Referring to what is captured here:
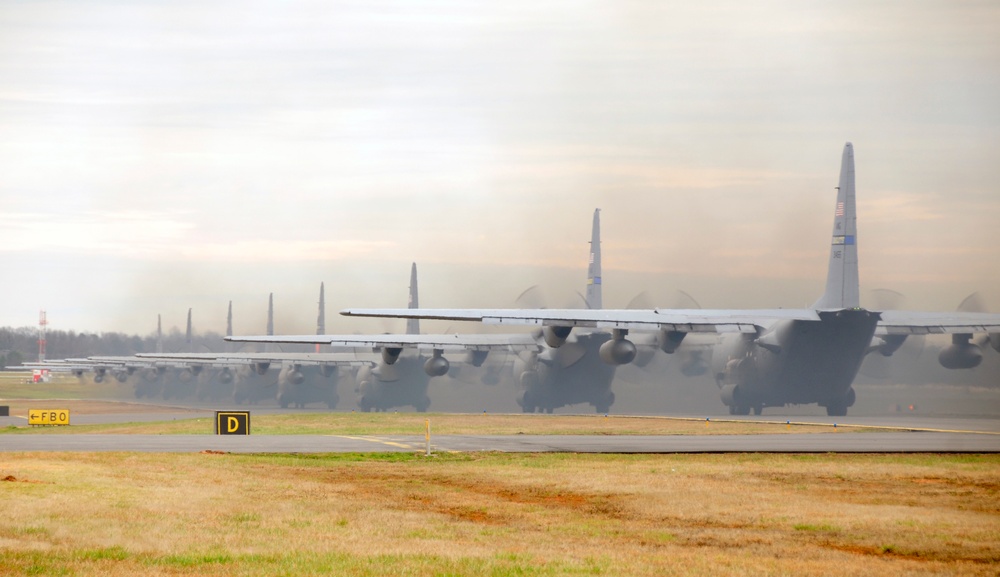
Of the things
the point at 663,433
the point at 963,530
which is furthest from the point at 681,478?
the point at 663,433

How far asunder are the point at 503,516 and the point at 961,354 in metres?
45.0

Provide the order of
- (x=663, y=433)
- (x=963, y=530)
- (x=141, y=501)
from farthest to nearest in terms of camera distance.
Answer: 1. (x=663, y=433)
2. (x=141, y=501)
3. (x=963, y=530)

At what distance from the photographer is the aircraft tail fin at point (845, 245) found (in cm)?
5797

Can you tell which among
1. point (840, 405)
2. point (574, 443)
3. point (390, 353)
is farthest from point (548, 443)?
point (390, 353)

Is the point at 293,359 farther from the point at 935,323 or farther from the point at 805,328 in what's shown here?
the point at 935,323

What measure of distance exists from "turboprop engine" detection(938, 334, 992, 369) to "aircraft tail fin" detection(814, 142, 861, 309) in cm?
573

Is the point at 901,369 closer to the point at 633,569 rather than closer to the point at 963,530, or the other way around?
the point at 963,530

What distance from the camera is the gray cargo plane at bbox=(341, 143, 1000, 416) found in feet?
185

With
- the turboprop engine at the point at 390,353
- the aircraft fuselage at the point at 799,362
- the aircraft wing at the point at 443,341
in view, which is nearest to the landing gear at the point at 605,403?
the aircraft wing at the point at 443,341

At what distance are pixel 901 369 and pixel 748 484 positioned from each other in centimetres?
4905

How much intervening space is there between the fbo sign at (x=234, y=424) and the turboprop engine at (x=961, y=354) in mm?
35362

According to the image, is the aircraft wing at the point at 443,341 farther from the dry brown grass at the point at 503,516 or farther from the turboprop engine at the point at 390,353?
the dry brown grass at the point at 503,516

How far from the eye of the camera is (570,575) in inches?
580

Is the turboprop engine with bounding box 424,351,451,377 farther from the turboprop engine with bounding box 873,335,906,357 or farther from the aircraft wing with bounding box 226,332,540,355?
the turboprop engine with bounding box 873,335,906,357
